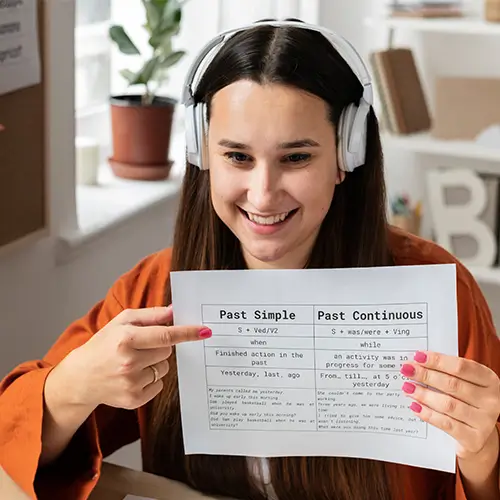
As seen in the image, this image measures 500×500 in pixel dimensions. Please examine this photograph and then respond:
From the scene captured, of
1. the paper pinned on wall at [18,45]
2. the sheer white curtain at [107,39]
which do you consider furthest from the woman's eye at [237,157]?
the sheer white curtain at [107,39]

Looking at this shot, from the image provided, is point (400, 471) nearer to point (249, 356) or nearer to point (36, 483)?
point (249, 356)

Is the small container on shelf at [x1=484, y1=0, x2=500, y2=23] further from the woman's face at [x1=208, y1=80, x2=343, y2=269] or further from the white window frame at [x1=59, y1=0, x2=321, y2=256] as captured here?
the woman's face at [x1=208, y1=80, x2=343, y2=269]

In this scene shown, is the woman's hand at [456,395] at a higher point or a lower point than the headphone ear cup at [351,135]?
lower

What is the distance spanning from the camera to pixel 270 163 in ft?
3.42

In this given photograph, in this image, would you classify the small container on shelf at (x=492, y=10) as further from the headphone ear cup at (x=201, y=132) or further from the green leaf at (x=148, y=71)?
the headphone ear cup at (x=201, y=132)

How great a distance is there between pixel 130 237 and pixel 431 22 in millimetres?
1088

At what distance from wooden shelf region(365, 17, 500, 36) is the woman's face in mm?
A: 1458

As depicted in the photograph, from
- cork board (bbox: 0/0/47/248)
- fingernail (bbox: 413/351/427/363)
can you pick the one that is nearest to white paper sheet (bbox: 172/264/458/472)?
fingernail (bbox: 413/351/427/363)

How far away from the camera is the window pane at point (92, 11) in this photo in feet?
7.05

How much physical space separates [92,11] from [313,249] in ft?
4.01

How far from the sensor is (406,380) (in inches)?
40.1

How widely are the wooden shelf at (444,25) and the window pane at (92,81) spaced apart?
80 centimetres

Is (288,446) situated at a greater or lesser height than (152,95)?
lesser

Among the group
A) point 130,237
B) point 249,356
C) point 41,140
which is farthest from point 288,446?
point 130,237
